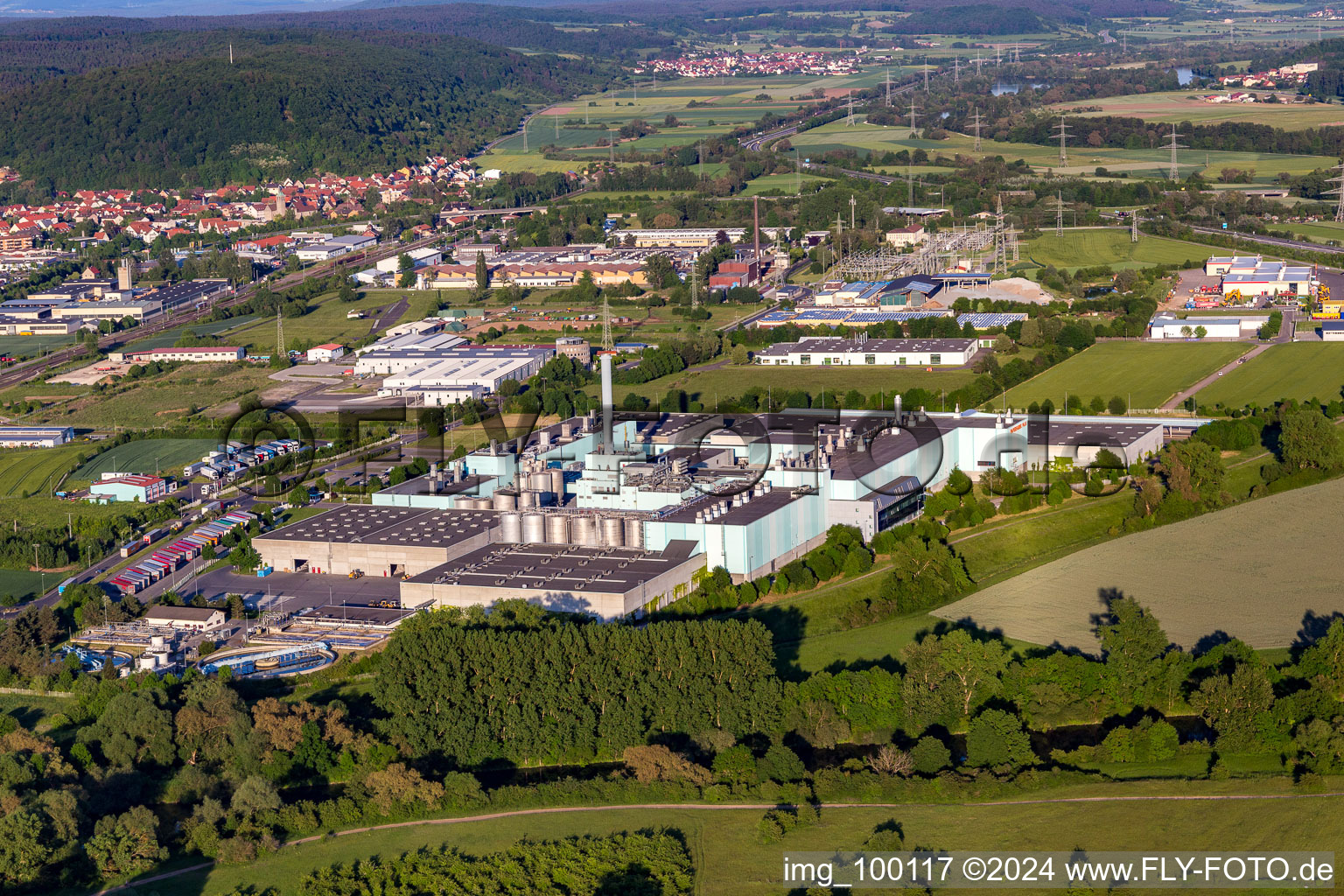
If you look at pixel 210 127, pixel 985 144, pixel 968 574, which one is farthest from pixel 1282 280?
pixel 210 127

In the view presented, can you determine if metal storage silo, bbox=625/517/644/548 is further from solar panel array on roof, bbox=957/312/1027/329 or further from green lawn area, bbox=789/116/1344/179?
green lawn area, bbox=789/116/1344/179

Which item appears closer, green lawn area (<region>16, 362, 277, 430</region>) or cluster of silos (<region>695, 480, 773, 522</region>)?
cluster of silos (<region>695, 480, 773, 522</region>)

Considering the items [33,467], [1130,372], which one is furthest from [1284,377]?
[33,467]

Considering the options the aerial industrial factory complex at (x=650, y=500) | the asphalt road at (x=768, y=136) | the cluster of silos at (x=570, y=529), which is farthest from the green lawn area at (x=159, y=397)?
the asphalt road at (x=768, y=136)

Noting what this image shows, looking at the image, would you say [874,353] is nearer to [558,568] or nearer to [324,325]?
[558,568]

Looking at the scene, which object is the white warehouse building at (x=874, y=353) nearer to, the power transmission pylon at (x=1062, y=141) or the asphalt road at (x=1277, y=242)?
the asphalt road at (x=1277, y=242)

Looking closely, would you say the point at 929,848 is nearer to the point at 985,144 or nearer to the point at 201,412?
the point at 201,412

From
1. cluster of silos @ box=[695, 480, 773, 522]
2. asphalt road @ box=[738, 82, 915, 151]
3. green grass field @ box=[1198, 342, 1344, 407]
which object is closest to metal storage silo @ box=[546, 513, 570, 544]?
cluster of silos @ box=[695, 480, 773, 522]

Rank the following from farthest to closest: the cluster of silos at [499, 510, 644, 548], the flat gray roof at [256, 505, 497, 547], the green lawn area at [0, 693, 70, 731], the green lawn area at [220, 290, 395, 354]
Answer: the green lawn area at [220, 290, 395, 354] < the flat gray roof at [256, 505, 497, 547] < the cluster of silos at [499, 510, 644, 548] < the green lawn area at [0, 693, 70, 731]
